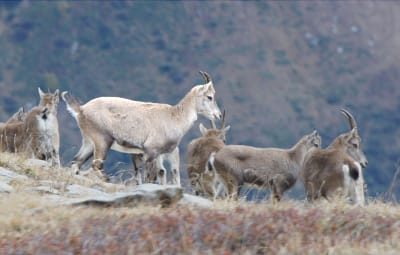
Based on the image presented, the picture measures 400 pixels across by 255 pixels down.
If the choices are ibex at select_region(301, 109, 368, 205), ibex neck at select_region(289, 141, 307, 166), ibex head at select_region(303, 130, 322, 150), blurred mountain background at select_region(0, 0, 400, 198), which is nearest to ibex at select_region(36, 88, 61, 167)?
ibex neck at select_region(289, 141, 307, 166)

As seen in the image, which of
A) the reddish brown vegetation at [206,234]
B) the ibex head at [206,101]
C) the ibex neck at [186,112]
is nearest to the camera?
the reddish brown vegetation at [206,234]

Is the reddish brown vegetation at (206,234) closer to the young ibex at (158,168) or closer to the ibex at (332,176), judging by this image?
the ibex at (332,176)

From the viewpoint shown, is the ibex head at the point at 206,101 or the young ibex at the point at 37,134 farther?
the ibex head at the point at 206,101

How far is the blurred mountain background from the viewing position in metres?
115

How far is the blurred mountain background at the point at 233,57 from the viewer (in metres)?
115

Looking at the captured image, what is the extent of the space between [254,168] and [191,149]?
4.07 ft

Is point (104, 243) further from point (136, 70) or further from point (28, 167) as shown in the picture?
point (136, 70)

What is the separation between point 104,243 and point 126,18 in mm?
118127

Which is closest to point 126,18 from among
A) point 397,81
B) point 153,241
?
point 397,81

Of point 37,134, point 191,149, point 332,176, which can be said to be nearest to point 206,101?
point 191,149

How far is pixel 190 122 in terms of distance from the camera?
1844 centimetres

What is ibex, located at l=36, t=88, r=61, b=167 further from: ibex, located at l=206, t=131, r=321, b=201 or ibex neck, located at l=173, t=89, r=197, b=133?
ibex, located at l=206, t=131, r=321, b=201

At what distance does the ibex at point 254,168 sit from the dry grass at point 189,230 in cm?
385

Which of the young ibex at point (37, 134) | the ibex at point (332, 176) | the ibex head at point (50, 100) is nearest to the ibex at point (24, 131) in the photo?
the young ibex at point (37, 134)
